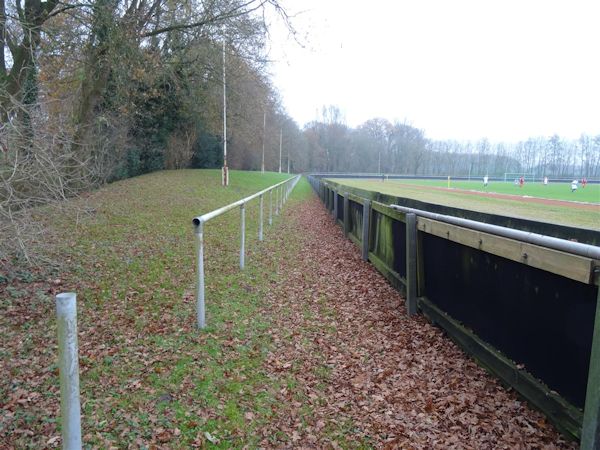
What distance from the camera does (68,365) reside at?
2.07 m

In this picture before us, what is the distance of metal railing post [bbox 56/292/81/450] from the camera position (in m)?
2.00

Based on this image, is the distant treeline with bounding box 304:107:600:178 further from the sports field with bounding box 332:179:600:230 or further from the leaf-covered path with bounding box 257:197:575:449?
the leaf-covered path with bounding box 257:197:575:449

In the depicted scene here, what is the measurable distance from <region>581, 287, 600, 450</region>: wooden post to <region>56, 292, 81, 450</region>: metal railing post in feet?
8.57

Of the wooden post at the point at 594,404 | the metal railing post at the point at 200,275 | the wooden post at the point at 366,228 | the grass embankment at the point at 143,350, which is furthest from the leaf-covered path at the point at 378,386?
the wooden post at the point at 366,228

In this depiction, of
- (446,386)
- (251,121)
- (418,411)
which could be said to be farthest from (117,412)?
(251,121)

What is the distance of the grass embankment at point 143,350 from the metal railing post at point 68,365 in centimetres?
86

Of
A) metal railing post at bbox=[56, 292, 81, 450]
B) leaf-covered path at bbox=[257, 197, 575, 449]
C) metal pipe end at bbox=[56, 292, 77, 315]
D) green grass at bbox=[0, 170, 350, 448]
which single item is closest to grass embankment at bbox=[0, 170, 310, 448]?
green grass at bbox=[0, 170, 350, 448]

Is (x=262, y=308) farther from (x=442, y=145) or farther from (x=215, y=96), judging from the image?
(x=442, y=145)

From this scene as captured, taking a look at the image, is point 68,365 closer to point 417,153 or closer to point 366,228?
point 366,228

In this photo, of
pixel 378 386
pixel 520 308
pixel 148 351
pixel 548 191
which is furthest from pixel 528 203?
pixel 148 351

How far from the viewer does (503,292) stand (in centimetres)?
356

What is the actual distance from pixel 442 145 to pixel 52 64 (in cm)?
13528

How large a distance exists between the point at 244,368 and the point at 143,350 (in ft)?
3.48

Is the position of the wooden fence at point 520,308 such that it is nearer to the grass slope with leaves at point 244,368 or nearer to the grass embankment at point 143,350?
the grass slope with leaves at point 244,368
